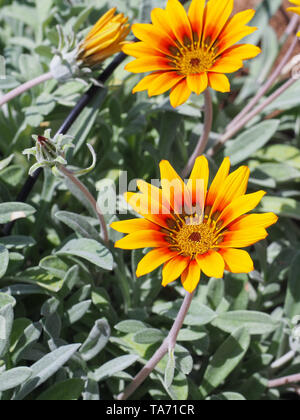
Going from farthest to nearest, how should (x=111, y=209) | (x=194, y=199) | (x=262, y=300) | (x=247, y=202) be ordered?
(x=262, y=300) < (x=111, y=209) < (x=194, y=199) < (x=247, y=202)

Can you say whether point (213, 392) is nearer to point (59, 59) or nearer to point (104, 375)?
point (104, 375)

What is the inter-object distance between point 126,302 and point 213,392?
0.44 metres

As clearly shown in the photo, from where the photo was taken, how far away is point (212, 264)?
1134 millimetres

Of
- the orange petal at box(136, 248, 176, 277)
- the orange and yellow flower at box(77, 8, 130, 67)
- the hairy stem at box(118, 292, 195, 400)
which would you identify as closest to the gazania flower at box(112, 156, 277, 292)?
the orange petal at box(136, 248, 176, 277)

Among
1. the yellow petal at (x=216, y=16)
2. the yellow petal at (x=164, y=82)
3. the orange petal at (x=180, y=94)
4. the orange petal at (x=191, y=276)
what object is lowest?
the orange petal at (x=191, y=276)

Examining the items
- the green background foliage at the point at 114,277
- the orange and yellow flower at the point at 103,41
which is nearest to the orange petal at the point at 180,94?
the orange and yellow flower at the point at 103,41

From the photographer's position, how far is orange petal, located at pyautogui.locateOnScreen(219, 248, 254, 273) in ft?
3.61

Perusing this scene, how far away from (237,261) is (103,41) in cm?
82

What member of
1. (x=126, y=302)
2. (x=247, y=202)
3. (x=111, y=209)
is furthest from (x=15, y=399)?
(x=247, y=202)

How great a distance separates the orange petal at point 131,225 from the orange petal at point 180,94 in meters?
0.28

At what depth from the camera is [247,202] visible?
1.22 metres

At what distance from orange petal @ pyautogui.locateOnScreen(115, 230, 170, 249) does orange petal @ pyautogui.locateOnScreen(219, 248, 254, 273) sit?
0.15 meters

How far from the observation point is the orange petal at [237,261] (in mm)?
1101

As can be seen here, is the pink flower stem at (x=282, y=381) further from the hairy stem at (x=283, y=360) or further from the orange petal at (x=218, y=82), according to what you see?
the orange petal at (x=218, y=82)
